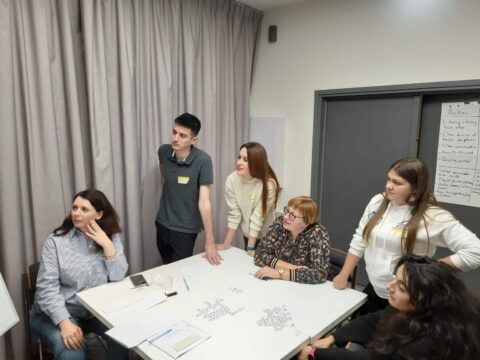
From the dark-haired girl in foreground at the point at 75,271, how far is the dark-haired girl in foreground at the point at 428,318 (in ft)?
4.36

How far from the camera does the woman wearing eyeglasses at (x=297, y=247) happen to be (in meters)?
1.94

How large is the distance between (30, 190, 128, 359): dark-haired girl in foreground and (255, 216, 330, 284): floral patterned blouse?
0.85 meters

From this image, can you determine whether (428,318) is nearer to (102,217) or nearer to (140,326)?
(140,326)

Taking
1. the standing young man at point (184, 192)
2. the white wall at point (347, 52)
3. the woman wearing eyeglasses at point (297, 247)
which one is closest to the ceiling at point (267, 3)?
the white wall at point (347, 52)

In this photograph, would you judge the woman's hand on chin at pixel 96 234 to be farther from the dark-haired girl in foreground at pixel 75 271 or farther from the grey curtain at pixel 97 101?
the grey curtain at pixel 97 101

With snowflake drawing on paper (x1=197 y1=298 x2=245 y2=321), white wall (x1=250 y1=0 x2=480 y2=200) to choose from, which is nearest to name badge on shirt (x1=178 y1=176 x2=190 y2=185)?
A: snowflake drawing on paper (x1=197 y1=298 x2=245 y2=321)

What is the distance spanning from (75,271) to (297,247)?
4.08 feet

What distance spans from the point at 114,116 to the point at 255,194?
1193 millimetres

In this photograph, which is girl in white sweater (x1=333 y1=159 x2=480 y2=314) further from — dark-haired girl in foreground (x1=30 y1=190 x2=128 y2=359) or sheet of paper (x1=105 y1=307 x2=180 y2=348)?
dark-haired girl in foreground (x1=30 y1=190 x2=128 y2=359)

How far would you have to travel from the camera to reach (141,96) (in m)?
2.68

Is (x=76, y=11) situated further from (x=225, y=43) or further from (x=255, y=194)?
(x=255, y=194)

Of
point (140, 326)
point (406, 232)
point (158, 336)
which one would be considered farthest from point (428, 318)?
point (140, 326)

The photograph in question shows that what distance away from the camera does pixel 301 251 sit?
2.04m

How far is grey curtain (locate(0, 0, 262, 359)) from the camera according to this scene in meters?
2.08
